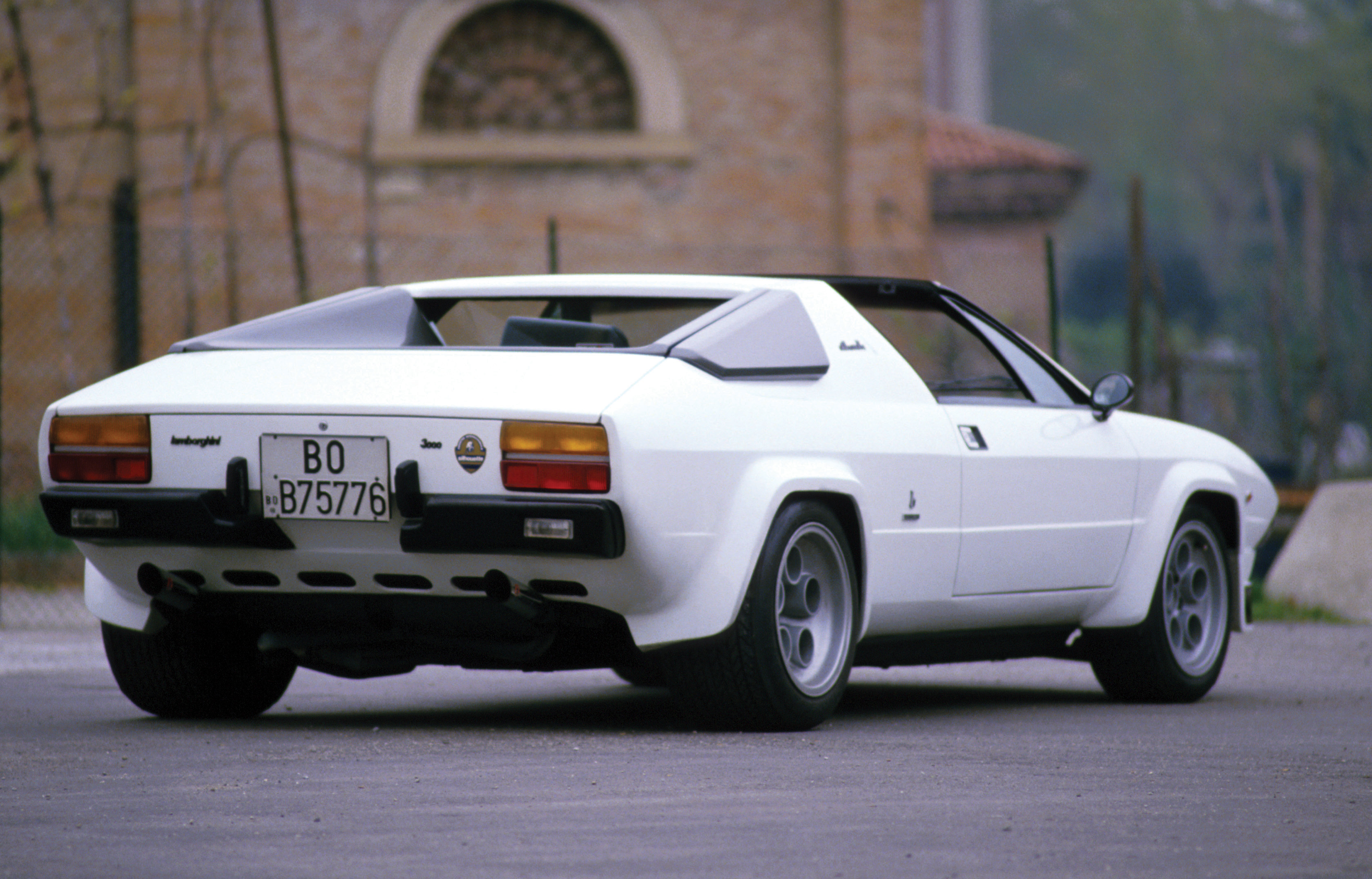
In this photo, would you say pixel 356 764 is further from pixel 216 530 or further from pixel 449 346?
pixel 449 346

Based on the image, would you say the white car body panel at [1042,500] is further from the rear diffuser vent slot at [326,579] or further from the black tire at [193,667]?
the black tire at [193,667]

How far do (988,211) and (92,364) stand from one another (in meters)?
16.7

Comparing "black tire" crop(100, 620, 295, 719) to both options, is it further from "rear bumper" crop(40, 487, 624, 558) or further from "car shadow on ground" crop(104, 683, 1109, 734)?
"rear bumper" crop(40, 487, 624, 558)

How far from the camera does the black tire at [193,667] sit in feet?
19.8

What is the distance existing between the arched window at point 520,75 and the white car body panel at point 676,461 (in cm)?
1290

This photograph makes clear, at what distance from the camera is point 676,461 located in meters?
5.29

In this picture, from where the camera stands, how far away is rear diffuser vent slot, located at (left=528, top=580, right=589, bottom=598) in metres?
5.36

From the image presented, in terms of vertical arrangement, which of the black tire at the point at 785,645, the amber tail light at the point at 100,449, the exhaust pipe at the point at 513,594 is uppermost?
the amber tail light at the point at 100,449

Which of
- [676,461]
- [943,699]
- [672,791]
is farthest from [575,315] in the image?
[672,791]

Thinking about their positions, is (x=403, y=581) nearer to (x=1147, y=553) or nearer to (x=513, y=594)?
(x=513, y=594)

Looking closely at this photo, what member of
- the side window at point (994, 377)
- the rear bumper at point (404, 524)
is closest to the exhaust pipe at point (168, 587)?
the rear bumper at point (404, 524)

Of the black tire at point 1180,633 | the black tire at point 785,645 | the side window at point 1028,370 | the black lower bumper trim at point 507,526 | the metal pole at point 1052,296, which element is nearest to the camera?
the black lower bumper trim at point 507,526

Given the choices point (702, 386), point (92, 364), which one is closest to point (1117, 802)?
point (702, 386)

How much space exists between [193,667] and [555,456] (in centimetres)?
156
